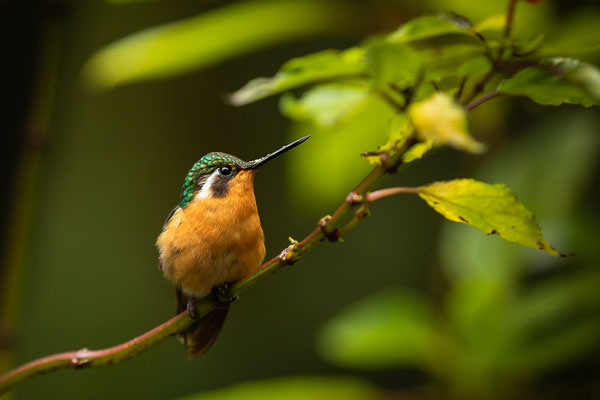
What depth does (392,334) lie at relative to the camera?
5.66ft

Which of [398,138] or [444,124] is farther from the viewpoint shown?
[398,138]

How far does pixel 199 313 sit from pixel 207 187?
42cm

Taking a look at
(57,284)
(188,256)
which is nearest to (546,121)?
(188,256)

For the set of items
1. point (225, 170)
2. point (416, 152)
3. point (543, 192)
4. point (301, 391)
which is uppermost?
point (225, 170)

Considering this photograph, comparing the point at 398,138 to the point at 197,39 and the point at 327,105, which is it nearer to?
the point at 327,105

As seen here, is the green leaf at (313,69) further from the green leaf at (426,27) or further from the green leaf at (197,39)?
the green leaf at (197,39)

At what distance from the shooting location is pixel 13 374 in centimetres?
82

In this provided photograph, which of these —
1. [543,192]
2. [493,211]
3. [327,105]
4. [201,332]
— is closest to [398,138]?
[493,211]

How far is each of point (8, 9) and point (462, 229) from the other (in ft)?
8.00

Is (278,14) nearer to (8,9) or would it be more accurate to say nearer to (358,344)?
(358,344)

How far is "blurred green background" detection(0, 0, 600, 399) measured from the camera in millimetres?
1635

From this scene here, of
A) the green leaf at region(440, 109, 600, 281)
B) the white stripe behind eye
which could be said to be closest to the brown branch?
the white stripe behind eye

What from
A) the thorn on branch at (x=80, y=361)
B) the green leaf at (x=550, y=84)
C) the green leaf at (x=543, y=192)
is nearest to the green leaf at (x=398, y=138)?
the green leaf at (x=550, y=84)

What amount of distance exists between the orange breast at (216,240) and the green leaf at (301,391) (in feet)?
1.67
